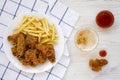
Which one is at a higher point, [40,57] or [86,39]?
[86,39]

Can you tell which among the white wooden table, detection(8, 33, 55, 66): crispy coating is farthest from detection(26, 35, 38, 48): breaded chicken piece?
the white wooden table

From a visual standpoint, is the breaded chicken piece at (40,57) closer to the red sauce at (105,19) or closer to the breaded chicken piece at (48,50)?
the breaded chicken piece at (48,50)

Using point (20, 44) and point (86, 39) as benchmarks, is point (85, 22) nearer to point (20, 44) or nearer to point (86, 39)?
point (86, 39)

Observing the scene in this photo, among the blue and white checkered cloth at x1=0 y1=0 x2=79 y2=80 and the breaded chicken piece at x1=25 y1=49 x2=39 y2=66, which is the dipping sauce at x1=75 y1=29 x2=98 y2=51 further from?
the breaded chicken piece at x1=25 y1=49 x2=39 y2=66

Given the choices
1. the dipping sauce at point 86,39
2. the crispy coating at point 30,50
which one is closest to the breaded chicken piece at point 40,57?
the crispy coating at point 30,50

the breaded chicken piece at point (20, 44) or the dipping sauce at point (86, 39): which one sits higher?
the dipping sauce at point (86, 39)

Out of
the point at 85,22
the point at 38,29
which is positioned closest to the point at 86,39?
the point at 85,22

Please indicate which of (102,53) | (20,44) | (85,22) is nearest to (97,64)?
(102,53)

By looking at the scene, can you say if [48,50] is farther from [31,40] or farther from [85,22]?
[85,22]
